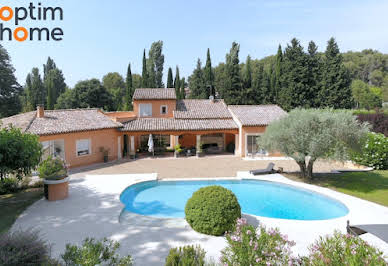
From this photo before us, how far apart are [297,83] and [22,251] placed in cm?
4183

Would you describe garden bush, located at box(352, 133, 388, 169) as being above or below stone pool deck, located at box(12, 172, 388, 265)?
above

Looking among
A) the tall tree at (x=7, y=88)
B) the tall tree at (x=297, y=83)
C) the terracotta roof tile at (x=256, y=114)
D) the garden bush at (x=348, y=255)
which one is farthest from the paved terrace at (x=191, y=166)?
the tall tree at (x=7, y=88)

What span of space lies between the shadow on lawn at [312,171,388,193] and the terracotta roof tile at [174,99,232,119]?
44.1ft

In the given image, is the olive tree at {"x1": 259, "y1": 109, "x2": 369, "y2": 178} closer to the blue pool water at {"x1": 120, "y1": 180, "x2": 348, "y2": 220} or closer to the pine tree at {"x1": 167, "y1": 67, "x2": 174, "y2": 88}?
the blue pool water at {"x1": 120, "y1": 180, "x2": 348, "y2": 220}

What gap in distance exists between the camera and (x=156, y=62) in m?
56.8

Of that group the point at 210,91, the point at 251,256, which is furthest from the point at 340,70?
the point at 251,256

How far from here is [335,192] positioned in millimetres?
13891

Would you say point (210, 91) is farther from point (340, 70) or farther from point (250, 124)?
point (250, 124)

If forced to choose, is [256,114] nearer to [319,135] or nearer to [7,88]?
[319,135]

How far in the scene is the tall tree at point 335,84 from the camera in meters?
40.2

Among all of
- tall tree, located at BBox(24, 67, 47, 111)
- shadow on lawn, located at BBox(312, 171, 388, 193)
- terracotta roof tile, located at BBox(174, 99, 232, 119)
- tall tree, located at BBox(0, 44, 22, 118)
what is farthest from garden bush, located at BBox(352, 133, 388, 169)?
tall tree, located at BBox(24, 67, 47, 111)

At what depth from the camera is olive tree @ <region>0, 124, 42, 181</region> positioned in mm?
10297

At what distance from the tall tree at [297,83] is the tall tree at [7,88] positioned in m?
41.5

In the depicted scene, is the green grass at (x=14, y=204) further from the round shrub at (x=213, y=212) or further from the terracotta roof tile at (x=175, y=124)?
the terracotta roof tile at (x=175, y=124)
